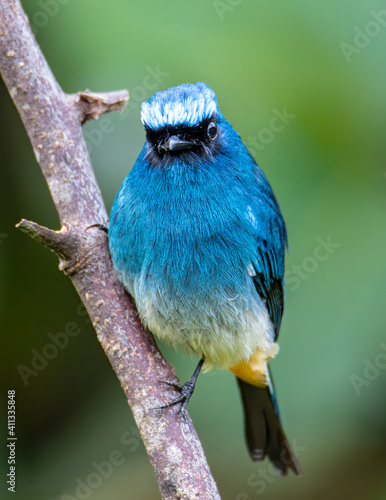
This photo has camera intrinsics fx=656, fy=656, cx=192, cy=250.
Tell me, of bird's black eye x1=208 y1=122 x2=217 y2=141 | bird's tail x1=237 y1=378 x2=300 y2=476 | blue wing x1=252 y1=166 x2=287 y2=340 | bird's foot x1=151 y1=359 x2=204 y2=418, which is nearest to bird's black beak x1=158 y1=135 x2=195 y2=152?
bird's black eye x1=208 y1=122 x2=217 y2=141

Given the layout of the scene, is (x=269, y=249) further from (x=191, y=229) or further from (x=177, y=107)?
(x=177, y=107)

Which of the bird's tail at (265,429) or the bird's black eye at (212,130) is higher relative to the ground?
the bird's black eye at (212,130)

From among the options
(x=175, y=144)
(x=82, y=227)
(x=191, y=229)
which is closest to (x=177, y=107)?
(x=175, y=144)

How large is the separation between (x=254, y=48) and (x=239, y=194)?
1.24 meters

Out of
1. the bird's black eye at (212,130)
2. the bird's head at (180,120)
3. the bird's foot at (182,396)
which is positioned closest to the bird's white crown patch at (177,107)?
the bird's head at (180,120)

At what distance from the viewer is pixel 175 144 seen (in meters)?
2.99

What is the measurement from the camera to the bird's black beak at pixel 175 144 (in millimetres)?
2990

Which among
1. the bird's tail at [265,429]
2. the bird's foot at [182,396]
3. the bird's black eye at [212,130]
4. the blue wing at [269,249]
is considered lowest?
the bird's tail at [265,429]

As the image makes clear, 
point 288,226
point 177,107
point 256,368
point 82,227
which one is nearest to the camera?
point 177,107

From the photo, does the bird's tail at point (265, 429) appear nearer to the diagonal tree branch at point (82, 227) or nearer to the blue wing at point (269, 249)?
the blue wing at point (269, 249)

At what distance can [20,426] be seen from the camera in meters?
3.63

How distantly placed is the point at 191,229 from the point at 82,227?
0.53 m

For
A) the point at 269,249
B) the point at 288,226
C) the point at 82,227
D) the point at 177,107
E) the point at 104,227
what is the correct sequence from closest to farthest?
the point at 177,107 < the point at 82,227 < the point at 104,227 < the point at 269,249 < the point at 288,226

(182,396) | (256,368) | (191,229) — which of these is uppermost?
(191,229)
